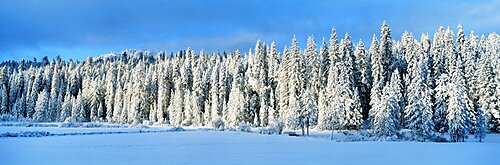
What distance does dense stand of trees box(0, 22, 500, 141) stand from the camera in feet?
161

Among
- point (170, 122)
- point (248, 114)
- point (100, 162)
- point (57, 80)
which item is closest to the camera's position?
point (100, 162)

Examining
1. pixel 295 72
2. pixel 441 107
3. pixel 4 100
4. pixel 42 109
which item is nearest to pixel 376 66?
pixel 295 72

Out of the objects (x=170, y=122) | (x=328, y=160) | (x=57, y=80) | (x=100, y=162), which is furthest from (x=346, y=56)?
(x=57, y=80)

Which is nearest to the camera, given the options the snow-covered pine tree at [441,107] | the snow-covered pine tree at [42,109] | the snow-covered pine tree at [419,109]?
the snow-covered pine tree at [419,109]

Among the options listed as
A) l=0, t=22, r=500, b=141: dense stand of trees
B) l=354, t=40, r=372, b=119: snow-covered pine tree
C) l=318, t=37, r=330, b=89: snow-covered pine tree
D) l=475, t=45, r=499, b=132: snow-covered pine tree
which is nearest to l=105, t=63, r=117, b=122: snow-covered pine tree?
l=0, t=22, r=500, b=141: dense stand of trees

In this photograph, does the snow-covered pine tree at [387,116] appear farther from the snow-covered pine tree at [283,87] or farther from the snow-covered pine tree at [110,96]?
the snow-covered pine tree at [110,96]

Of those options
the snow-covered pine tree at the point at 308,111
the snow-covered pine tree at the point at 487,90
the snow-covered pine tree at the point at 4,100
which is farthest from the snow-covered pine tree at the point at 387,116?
the snow-covered pine tree at the point at 4,100

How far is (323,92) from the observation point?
210ft

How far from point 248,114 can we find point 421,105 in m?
33.8

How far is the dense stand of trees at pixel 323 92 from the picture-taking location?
49.2 m

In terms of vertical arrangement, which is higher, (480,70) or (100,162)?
(480,70)

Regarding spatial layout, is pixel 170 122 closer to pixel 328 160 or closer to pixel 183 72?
pixel 183 72

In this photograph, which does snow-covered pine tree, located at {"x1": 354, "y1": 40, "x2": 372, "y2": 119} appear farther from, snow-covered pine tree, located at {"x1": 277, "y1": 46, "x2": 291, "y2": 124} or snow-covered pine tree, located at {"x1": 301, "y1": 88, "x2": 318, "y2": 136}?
snow-covered pine tree, located at {"x1": 277, "y1": 46, "x2": 291, "y2": 124}

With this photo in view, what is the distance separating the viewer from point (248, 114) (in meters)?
76.2
